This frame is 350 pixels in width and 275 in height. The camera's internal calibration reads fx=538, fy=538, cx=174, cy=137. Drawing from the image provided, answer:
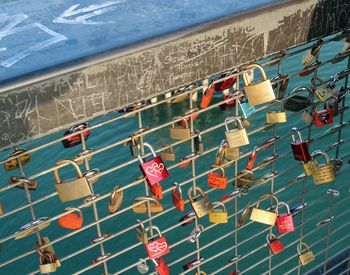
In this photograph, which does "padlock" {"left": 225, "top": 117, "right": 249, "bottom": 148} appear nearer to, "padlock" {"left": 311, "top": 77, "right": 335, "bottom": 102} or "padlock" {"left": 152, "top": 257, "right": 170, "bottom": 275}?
"padlock" {"left": 311, "top": 77, "right": 335, "bottom": 102}

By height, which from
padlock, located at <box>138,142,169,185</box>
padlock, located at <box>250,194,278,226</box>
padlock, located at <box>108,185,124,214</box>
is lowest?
padlock, located at <box>250,194,278,226</box>

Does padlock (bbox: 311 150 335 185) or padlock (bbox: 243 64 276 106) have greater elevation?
padlock (bbox: 243 64 276 106)

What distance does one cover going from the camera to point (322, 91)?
6.49ft

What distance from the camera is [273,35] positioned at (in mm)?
1527

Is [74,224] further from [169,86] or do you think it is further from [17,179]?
[169,86]

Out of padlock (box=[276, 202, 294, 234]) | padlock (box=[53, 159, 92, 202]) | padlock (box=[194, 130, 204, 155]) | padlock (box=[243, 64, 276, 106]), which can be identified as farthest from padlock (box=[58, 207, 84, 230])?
padlock (box=[276, 202, 294, 234])

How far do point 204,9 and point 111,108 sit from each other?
15.9 inches

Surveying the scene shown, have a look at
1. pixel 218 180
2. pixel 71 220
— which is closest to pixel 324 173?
pixel 218 180

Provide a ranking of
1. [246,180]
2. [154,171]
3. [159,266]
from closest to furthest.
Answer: [154,171], [159,266], [246,180]

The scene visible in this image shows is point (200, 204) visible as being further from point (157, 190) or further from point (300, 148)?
point (300, 148)

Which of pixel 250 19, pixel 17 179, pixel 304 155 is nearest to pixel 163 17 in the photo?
pixel 250 19

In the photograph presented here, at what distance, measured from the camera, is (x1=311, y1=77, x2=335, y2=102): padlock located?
6.41 feet

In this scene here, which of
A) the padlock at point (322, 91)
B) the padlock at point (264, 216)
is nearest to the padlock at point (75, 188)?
the padlock at point (264, 216)

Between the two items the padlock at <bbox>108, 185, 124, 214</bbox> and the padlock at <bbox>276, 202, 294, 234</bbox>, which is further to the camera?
the padlock at <bbox>276, 202, 294, 234</bbox>
